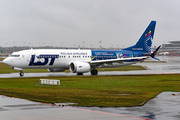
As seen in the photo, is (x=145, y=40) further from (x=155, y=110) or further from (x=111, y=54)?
(x=155, y=110)

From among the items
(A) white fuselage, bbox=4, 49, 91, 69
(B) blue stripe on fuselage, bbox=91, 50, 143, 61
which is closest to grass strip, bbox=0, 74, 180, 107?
(A) white fuselage, bbox=4, 49, 91, 69

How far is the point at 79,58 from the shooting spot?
5219 cm

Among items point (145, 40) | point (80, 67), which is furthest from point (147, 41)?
point (80, 67)

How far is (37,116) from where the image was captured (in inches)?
555

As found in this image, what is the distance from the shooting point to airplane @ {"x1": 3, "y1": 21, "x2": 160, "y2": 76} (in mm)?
47250

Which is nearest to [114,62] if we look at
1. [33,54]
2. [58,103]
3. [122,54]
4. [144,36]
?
[122,54]

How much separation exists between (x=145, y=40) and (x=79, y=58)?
1507cm

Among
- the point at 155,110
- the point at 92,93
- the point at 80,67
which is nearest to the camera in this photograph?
the point at 155,110

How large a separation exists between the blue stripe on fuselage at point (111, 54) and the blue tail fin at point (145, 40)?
1.10 metres

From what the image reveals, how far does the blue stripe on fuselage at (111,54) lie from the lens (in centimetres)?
5387

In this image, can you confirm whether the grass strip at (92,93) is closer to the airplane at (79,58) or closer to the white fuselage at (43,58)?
the white fuselage at (43,58)

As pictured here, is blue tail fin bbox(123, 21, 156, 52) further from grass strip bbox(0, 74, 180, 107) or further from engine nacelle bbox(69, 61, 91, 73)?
grass strip bbox(0, 74, 180, 107)

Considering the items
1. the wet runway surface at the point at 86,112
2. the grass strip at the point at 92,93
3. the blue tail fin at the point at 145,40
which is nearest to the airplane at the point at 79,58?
the blue tail fin at the point at 145,40

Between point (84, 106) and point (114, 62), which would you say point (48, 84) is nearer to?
point (84, 106)
